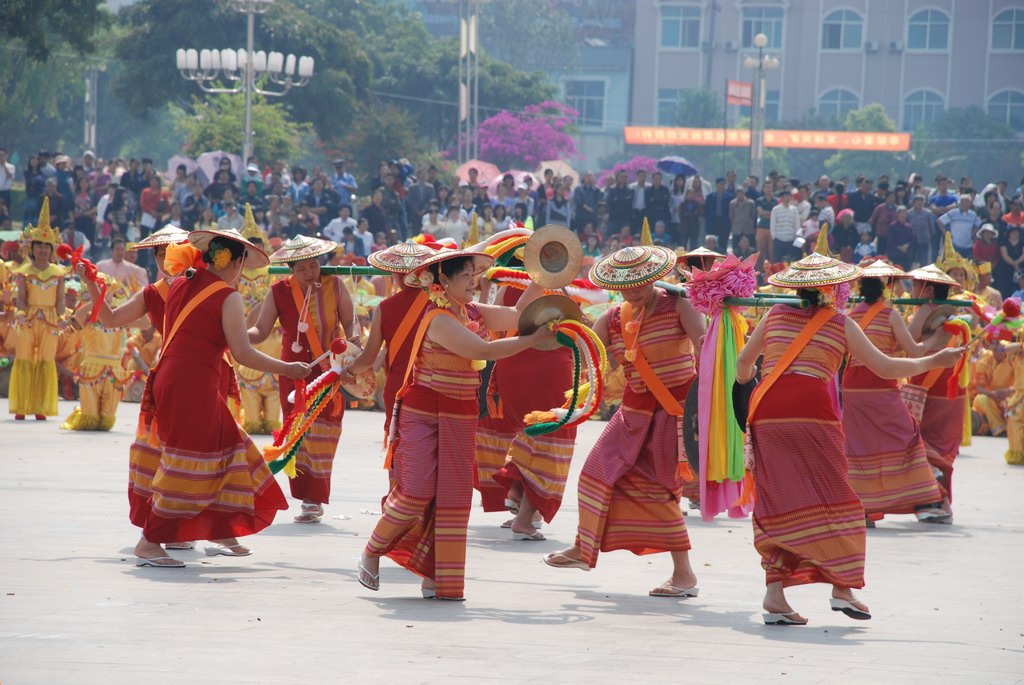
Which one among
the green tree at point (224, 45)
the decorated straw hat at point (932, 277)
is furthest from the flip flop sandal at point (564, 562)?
the green tree at point (224, 45)

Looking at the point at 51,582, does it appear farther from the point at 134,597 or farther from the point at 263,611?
the point at 263,611

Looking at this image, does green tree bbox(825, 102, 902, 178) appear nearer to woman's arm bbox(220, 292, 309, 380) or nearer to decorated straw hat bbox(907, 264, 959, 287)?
decorated straw hat bbox(907, 264, 959, 287)

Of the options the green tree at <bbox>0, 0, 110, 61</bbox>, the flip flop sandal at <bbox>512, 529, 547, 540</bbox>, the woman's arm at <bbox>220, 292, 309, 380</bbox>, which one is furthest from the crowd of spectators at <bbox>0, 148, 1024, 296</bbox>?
the woman's arm at <bbox>220, 292, 309, 380</bbox>

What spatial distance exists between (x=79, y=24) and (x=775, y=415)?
20.9 m

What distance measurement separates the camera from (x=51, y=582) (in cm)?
734

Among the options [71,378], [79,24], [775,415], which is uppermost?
[79,24]

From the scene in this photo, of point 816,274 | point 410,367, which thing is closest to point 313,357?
point 410,367

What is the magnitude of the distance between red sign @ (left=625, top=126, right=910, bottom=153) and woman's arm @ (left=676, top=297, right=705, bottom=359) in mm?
48204

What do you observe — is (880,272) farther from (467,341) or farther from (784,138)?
(784,138)

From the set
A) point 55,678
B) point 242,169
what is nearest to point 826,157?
point 242,169

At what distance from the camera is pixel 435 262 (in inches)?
285

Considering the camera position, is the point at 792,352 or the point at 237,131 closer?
the point at 792,352

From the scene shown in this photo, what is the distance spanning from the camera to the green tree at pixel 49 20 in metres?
24.0

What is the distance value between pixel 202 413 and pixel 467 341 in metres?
1.66
